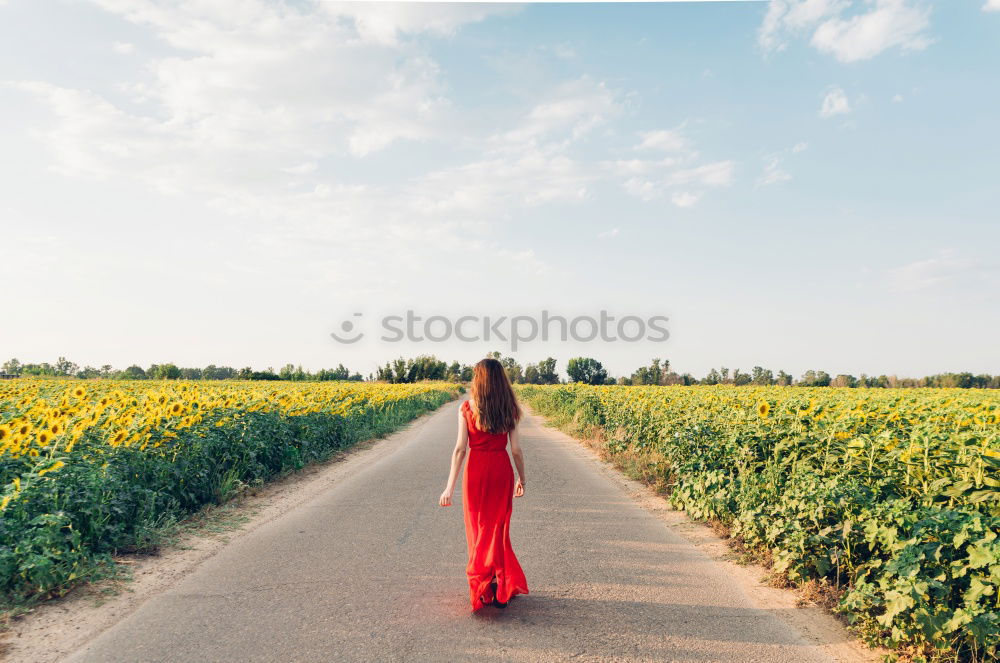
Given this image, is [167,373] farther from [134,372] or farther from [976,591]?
[976,591]

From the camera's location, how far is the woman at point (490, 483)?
5070mm

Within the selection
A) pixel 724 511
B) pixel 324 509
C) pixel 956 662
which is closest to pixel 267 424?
pixel 324 509

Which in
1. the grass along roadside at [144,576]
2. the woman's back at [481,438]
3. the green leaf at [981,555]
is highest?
the woman's back at [481,438]

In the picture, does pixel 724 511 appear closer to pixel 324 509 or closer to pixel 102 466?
pixel 324 509

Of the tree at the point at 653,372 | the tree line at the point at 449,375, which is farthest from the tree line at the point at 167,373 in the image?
the tree at the point at 653,372

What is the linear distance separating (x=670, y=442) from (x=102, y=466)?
797 cm

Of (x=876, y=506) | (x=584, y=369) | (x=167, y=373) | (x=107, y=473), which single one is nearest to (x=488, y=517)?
(x=876, y=506)

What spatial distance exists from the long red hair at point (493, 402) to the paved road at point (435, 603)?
1465mm

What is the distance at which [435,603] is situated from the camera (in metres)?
5.11

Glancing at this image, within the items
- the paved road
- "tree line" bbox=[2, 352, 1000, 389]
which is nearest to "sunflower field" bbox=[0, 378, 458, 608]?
the paved road

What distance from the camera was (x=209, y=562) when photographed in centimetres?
634

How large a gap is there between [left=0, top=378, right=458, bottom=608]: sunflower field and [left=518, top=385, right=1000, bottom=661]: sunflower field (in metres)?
6.46

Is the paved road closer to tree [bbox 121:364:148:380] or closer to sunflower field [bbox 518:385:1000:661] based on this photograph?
sunflower field [bbox 518:385:1000:661]

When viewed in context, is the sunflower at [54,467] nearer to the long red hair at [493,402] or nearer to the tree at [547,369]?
the long red hair at [493,402]
